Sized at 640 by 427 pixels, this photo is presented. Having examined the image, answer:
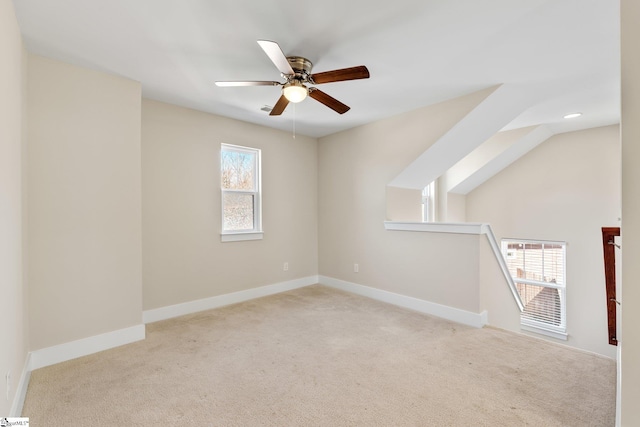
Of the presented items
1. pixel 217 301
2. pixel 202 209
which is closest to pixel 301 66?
pixel 202 209

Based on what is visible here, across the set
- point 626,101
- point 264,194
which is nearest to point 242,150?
point 264,194

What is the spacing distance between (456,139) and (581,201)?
2851 mm

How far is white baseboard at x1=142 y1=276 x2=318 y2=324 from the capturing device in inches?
130

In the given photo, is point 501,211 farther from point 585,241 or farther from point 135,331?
point 135,331

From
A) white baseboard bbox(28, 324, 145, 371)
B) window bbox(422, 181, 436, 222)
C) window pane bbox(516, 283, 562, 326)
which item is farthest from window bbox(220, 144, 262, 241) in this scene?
window pane bbox(516, 283, 562, 326)

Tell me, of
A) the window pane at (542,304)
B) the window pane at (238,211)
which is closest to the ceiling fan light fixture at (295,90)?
the window pane at (238,211)

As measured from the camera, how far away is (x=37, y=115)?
2.33m

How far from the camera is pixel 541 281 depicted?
5301 millimetres

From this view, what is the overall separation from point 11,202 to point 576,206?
6.61m

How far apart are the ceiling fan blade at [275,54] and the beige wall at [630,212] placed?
64.4 inches

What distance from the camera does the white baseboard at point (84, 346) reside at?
2.33 meters

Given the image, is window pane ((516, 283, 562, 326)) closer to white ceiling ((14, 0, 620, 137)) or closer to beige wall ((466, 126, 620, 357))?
beige wall ((466, 126, 620, 357))

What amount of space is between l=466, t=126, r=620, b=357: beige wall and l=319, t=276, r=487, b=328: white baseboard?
2.83m

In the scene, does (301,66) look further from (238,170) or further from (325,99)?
(238,170)
